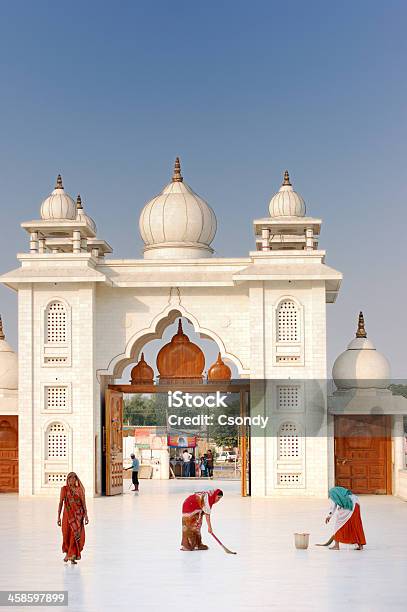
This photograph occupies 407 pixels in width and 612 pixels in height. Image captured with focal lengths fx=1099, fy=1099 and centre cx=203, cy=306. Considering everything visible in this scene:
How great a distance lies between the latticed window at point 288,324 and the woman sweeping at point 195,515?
917 cm

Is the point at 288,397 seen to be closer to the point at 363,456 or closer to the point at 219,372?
the point at 219,372

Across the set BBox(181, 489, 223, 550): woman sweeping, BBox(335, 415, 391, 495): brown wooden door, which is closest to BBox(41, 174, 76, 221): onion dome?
BBox(335, 415, 391, 495): brown wooden door

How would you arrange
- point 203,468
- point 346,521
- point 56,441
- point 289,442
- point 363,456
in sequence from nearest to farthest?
point 346,521, point 289,442, point 56,441, point 363,456, point 203,468

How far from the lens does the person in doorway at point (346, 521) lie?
12914mm

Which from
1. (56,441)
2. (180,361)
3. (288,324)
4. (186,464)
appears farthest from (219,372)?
(186,464)

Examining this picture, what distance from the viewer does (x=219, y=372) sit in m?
22.9

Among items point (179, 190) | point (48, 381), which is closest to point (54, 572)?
point (48, 381)

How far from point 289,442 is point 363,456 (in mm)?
1725

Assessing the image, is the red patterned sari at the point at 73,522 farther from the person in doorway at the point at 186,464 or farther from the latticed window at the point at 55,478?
the person in doorway at the point at 186,464

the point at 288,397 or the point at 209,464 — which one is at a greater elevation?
the point at 288,397

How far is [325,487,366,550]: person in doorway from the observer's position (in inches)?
508

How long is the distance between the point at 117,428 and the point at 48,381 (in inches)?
75.7

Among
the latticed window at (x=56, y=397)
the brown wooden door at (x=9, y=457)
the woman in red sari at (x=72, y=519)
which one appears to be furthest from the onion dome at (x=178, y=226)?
the woman in red sari at (x=72, y=519)

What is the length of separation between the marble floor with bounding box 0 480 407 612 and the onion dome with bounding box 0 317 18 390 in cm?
574
